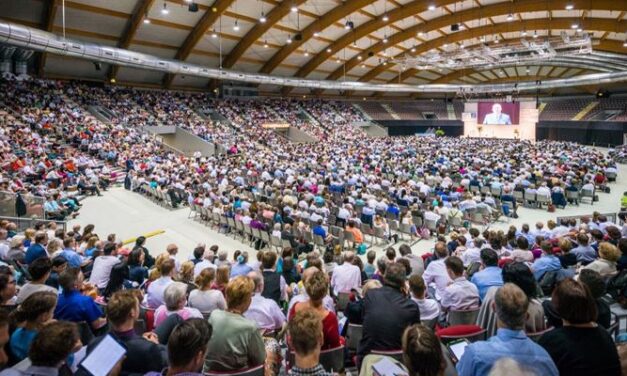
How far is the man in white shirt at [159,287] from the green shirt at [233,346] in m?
1.80

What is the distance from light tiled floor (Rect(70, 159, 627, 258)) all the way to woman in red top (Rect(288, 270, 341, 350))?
709 cm

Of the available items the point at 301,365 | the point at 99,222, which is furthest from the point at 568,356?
the point at 99,222

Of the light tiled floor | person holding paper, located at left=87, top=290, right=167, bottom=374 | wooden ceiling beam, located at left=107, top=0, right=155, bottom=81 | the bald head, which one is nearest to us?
the bald head

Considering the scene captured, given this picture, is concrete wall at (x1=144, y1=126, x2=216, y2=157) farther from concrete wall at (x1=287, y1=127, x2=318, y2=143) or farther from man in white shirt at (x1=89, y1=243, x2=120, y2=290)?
man in white shirt at (x1=89, y1=243, x2=120, y2=290)

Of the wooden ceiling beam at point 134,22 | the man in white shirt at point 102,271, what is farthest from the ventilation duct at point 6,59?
the man in white shirt at point 102,271

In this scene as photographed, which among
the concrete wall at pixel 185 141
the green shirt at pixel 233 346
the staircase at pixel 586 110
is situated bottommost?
Result: the green shirt at pixel 233 346

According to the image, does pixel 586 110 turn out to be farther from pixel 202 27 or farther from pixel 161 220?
pixel 161 220

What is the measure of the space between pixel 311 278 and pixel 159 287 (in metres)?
2.28

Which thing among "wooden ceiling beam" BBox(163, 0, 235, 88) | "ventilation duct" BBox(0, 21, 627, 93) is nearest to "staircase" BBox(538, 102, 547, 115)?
"ventilation duct" BBox(0, 21, 627, 93)

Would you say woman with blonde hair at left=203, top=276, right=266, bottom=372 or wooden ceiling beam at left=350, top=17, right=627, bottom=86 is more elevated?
wooden ceiling beam at left=350, top=17, right=627, bottom=86

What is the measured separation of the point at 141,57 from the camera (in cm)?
2388

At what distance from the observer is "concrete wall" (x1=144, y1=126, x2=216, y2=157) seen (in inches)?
1107

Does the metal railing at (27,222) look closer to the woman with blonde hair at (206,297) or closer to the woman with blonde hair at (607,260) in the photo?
the woman with blonde hair at (206,297)

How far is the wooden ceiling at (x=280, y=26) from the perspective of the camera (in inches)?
866
